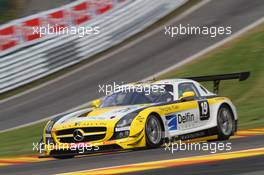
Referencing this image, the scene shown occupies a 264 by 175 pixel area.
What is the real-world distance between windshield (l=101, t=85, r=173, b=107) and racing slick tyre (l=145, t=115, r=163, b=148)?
0.62 meters

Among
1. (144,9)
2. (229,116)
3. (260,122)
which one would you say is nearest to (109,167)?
(229,116)

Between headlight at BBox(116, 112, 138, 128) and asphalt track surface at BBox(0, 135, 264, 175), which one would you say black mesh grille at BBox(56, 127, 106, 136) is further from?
asphalt track surface at BBox(0, 135, 264, 175)

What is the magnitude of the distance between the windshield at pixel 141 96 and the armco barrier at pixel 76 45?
10.8 m

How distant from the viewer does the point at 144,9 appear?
1033 inches

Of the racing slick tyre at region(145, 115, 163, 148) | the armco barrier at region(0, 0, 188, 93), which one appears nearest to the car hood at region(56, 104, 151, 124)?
the racing slick tyre at region(145, 115, 163, 148)

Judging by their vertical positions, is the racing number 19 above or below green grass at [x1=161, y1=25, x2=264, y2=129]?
below

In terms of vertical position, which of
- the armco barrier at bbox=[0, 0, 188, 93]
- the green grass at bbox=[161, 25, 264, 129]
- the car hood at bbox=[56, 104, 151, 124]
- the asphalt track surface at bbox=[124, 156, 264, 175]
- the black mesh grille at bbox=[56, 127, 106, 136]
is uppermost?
the armco barrier at bbox=[0, 0, 188, 93]

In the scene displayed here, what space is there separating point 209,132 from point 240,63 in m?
8.55

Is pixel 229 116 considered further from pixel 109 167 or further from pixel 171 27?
pixel 171 27

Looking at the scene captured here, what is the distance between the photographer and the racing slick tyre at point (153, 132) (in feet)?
34.5

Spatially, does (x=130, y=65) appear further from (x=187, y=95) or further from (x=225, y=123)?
(x=187, y=95)

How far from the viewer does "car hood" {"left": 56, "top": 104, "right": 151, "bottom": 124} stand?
10656 mm

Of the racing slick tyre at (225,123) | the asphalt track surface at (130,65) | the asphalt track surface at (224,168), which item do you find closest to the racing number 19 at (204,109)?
the racing slick tyre at (225,123)

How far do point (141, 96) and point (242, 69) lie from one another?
881 centimetres
